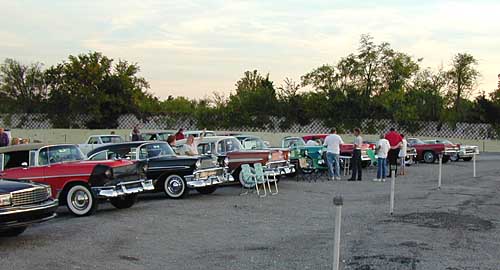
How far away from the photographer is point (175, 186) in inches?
620

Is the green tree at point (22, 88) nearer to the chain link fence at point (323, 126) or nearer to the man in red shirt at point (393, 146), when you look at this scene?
the chain link fence at point (323, 126)

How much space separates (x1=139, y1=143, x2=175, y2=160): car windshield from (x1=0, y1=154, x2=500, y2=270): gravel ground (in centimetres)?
113

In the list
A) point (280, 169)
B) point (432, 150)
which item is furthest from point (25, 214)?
point (432, 150)

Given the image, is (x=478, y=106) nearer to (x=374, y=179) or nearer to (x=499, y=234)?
(x=374, y=179)

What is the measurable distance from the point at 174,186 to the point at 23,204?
6.12 meters

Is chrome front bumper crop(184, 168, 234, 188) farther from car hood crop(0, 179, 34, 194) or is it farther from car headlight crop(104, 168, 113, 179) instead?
car hood crop(0, 179, 34, 194)

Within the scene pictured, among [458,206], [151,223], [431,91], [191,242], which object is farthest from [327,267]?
[431,91]

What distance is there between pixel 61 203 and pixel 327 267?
7214 mm

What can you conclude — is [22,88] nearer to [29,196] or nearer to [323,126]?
[323,126]

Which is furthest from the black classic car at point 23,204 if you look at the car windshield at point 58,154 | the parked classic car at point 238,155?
the parked classic car at point 238,155

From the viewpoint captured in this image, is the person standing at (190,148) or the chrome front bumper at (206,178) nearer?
the chrome front bumper at (206,178)

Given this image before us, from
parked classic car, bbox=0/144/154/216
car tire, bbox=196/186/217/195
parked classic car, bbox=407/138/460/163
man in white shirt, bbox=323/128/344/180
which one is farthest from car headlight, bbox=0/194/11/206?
parked classic car, bbox=407/138/460/163

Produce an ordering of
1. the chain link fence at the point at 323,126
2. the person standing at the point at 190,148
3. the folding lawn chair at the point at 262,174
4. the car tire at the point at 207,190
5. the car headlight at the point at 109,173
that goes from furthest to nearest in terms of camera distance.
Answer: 1. the chain link fence at the point at 323,126
2. the person standing at the point at 190,148
3. the car tire at the point at 207,190
4. the folding lawn chair at the point at 262,174
5. the car headlight at the point at 109,173

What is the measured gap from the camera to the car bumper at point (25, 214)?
9.49 meters
